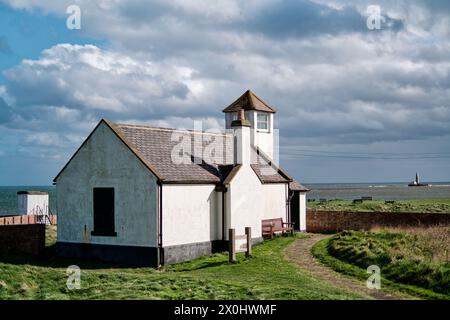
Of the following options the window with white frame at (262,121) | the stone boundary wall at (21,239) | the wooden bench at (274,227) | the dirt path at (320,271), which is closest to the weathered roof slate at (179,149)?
the wooden bench at (274,227)

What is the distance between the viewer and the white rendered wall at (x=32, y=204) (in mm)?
41500

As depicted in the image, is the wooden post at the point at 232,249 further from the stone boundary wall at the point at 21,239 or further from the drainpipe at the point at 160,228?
the stone boundary wall at the point at 21,239

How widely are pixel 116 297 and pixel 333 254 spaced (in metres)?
13.0

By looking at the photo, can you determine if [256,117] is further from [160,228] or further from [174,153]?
[160,228]

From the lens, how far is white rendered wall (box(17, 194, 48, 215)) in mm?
41500

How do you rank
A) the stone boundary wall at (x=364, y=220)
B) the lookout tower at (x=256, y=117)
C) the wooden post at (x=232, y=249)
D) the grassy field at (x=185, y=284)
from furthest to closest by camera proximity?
the stone boundary wall at (x=364, y=220)
the lookout tower at (x=256, y=117)
the wooden post at (x=232, y=249)
the grassy field at (x=185, y=284)

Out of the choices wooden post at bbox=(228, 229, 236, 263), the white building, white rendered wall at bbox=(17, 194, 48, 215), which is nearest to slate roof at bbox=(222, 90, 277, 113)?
the white building

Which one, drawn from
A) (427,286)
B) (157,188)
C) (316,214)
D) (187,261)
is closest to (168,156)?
(157,188)

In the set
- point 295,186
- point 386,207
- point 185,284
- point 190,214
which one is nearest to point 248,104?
point 295,186

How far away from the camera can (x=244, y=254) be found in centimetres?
2639

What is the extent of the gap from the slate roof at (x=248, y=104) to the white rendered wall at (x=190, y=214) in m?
8.55

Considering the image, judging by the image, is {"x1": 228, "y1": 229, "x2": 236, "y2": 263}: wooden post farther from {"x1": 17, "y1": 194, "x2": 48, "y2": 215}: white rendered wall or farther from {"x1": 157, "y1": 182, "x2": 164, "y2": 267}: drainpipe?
{"x1": 17, "y1": 194, "x2": 48, "y2": 215}: white rendered wall

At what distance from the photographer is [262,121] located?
3569cm

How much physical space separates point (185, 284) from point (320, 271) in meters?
7.01
